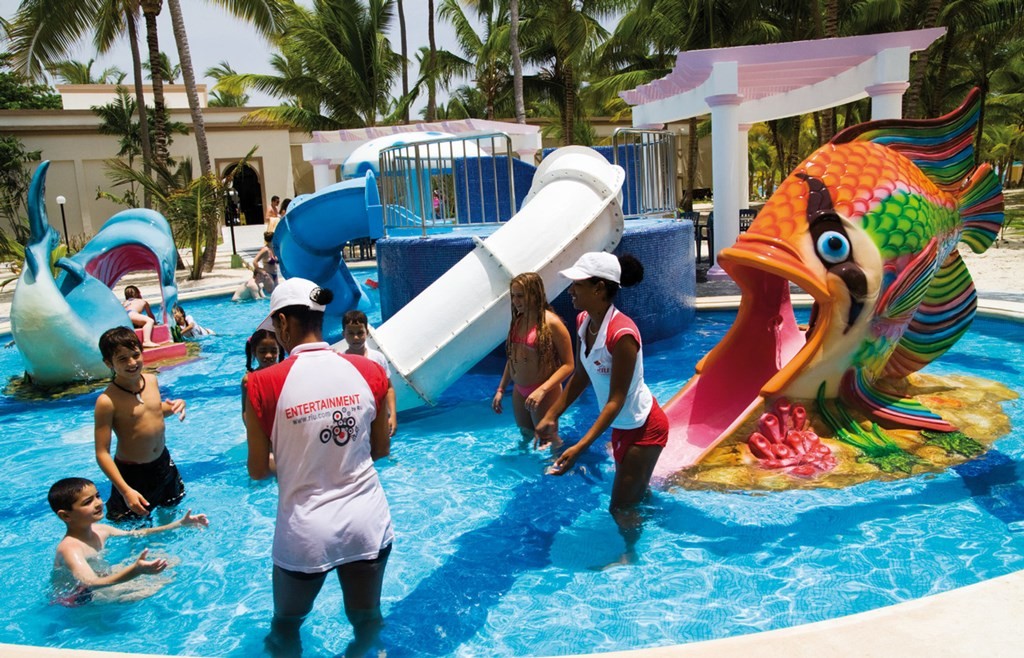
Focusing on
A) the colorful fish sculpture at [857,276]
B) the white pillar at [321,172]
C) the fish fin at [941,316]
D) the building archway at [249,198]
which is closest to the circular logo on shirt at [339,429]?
the colorful fish sculpture at [857,276]

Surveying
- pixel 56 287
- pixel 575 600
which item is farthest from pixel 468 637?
pixel 56 287

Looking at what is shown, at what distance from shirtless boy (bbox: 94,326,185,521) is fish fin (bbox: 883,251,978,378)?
538 cm

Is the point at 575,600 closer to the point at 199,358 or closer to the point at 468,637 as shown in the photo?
the point at 468,637

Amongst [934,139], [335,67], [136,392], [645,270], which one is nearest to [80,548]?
[136,392]

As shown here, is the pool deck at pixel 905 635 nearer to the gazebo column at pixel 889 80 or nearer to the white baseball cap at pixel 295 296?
the white baseball cap at pixel 295 296

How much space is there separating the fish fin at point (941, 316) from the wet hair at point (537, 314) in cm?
289

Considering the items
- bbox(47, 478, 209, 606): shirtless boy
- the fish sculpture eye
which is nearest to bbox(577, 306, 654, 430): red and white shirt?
the fish sculpture eye

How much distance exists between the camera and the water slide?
11.4 metres

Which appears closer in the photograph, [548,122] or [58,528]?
[58,528]

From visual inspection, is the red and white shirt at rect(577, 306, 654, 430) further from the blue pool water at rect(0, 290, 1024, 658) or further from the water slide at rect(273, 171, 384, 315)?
the water slide at rect(273, 171, 384, 315)

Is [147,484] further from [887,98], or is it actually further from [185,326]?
[887,98]

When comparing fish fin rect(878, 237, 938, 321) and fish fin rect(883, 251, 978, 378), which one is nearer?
fish fin rect(878, 237, 938, 321)

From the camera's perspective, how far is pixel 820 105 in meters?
16.3

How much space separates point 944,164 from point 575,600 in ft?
14.9
